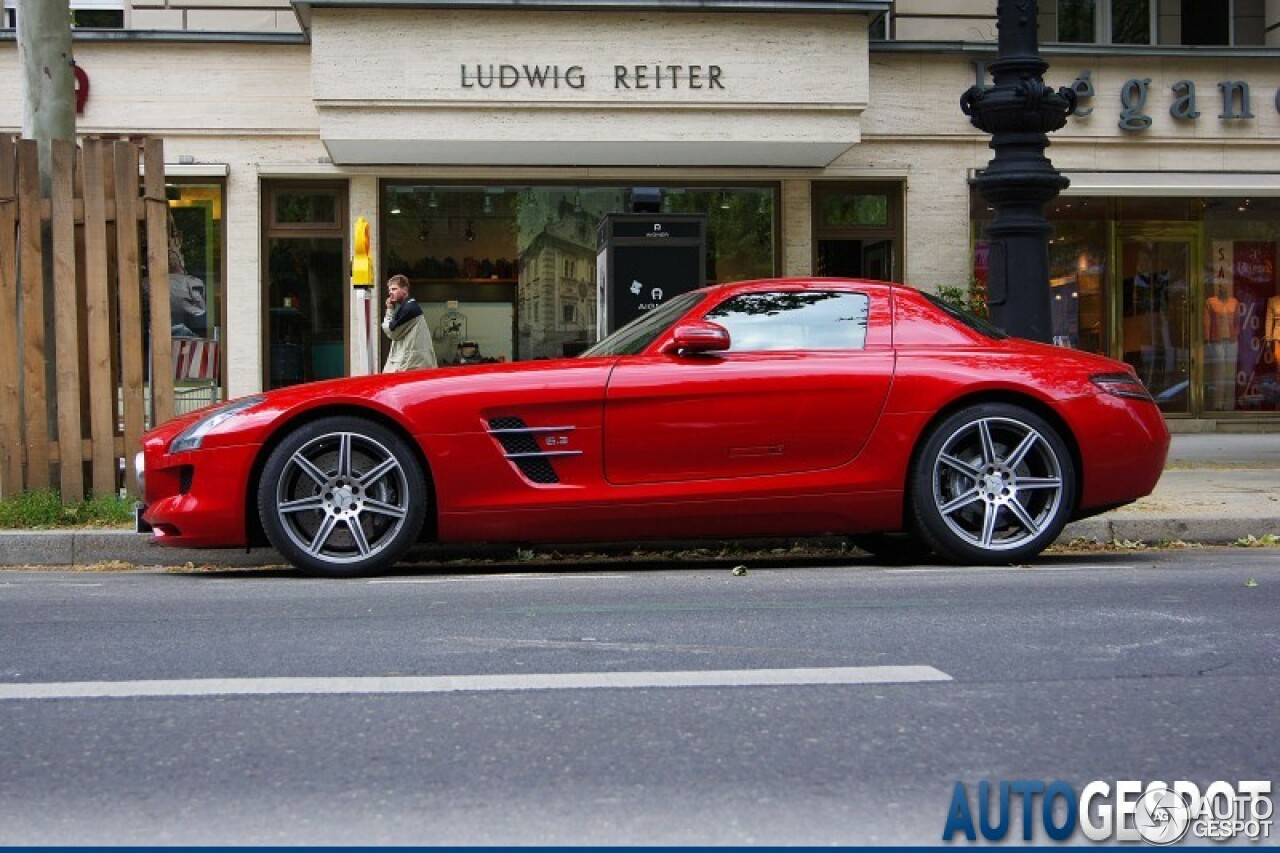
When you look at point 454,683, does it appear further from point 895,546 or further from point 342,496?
point 895,546

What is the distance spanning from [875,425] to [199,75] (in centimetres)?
1099

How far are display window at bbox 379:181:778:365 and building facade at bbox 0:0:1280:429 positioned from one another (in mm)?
27

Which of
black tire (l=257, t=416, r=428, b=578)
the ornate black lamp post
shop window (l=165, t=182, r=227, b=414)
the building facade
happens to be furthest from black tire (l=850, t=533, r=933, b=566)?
shop window (l=165, t=182, r=227, b=414)

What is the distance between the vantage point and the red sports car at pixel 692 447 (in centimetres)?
694

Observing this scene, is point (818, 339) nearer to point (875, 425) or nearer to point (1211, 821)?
point (875, 425)

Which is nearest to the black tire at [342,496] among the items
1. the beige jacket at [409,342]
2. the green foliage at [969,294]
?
the beige jacket at [409,342]

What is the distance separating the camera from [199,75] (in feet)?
52.2

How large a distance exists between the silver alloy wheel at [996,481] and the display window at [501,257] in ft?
31.5

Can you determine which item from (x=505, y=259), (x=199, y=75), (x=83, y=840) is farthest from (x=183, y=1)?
(x=83, y=840)

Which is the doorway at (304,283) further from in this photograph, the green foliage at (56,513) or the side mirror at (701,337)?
the side mirror at (701,337)

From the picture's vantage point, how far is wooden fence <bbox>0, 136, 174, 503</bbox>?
30.1 ft

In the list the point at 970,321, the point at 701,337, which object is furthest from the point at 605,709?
the point at 970,321

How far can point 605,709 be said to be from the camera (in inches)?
157

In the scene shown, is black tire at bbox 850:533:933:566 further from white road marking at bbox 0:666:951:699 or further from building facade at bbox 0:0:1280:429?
building facade at bbox 0:0:1280:429
